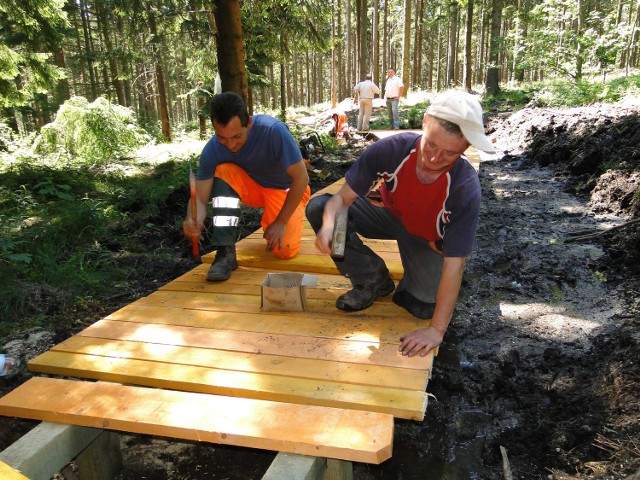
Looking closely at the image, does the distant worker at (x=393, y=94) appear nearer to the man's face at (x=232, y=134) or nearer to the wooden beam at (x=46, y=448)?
the man's face at (x=232, y=134)

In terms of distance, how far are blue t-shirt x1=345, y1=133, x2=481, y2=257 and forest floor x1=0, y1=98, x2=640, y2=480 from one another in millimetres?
1023

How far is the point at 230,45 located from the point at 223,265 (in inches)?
182

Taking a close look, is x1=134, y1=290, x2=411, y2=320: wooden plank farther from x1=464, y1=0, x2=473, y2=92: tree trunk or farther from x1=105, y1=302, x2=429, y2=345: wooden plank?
x1=464, y1=0, x2=473, y2=92: tree trunk

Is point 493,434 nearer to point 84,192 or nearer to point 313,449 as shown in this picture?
point 313,449

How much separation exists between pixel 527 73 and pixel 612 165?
36.0 m

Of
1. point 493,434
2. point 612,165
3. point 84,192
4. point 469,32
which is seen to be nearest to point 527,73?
point 469,32

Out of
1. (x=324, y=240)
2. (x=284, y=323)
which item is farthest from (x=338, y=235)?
(x=284, y=323)

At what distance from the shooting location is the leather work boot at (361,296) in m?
3.02

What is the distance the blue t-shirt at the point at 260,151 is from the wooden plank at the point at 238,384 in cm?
160

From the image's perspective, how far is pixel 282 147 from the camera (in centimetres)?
346

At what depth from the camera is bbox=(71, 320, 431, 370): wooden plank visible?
2465 mm

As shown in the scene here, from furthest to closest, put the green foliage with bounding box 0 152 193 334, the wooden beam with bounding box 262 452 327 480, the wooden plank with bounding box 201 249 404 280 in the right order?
1. the green foliage with bounding box 0 152 193 334
2. the wooden plank with bounding box 201 249 404 280
3. the wooden beam with bounding box 262 452 327 480

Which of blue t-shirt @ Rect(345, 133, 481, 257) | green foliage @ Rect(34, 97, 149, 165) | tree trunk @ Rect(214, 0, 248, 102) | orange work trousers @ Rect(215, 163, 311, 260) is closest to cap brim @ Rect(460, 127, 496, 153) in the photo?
blue t-shirt @ Rect(345, 133, 481, 257)

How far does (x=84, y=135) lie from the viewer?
10.1 m
